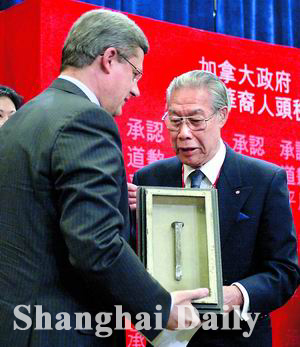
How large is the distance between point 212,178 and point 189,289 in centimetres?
48

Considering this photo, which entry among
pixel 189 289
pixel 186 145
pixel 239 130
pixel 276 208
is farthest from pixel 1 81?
pixel 189 289

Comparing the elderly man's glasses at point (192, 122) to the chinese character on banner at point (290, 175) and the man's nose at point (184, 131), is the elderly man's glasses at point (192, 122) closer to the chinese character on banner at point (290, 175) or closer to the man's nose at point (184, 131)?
the man's nose at point (184, 131)

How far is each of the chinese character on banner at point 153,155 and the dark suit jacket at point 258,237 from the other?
3.59 ft

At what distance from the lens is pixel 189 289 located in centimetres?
146

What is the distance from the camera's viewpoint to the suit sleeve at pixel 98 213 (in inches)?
47.9

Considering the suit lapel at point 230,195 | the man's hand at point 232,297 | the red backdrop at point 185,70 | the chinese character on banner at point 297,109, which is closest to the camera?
the man's hand at point 232,297

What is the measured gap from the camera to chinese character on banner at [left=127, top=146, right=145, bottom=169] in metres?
2.90

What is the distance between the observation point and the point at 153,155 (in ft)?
9.69

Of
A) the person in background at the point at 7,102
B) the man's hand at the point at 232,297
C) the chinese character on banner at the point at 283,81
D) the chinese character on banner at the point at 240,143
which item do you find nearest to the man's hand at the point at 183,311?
the man's hand at the point at 232,297

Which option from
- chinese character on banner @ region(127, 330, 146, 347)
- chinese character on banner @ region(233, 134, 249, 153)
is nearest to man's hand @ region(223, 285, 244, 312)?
chinese character on banner @ region(127, 330, 146, 347)

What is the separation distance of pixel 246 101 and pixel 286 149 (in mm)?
321

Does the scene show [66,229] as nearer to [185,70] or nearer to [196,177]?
[196,177]

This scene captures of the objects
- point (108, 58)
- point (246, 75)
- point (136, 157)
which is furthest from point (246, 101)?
point (108, 58)

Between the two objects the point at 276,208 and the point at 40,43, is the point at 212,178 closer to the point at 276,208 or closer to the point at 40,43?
the point at 276,208
